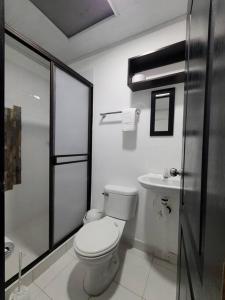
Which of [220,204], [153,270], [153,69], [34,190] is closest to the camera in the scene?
[220,204]

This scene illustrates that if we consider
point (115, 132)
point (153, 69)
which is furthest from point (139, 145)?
point (153, 69)

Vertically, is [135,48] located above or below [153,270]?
above

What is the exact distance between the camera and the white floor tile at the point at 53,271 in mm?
1259

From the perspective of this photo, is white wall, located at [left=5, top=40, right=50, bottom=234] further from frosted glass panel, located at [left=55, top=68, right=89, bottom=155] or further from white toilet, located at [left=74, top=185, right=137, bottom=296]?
white toilet, located at [left=74, top=185, right=137, bottom=296]

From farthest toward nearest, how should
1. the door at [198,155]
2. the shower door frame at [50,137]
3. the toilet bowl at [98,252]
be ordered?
the toilet bowl at [98,252] < the shower door frame at [50,137] < the door at [198,155]

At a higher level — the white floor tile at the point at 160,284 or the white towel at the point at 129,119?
the white towel at the point at 129,119

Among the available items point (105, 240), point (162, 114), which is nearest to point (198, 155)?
point (105, 240)

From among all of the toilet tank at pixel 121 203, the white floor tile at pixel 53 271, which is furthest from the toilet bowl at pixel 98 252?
the white floor tile at pixel 53 271

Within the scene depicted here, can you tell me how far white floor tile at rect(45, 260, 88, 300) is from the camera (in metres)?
1.15

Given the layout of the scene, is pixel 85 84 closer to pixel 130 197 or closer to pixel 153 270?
pixel 130 197

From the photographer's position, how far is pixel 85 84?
188cm

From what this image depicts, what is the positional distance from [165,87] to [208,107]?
1.31m

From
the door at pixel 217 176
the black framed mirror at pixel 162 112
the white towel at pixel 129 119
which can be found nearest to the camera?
the door at pixel 217 176

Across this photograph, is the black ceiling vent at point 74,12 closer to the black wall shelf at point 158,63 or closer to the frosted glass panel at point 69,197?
the black wall shelf at point 158,63
